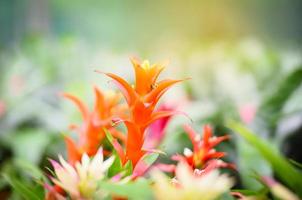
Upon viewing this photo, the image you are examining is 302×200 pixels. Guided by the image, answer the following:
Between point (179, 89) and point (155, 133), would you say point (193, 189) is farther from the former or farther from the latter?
point (179, 89)

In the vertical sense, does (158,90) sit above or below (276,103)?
above

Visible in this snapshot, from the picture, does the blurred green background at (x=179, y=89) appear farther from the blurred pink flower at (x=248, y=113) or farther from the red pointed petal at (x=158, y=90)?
the red pointed petal at (x=158, y=90)

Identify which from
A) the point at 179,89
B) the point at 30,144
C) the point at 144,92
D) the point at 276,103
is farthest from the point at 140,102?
the point at 179,89

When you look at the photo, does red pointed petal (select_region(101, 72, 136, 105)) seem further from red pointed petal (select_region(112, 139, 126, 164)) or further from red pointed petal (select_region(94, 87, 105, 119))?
red pointed petal (select_region(94, 87, 105, 119))

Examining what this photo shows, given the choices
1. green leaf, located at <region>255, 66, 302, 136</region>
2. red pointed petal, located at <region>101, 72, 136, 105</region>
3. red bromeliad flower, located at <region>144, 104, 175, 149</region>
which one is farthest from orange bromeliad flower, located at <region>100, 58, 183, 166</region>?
green leaf, located at <region>255, 66, 302, 136</region>

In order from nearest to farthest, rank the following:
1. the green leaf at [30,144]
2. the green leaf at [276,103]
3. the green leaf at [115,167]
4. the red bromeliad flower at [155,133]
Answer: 1. the green leaf at [115,167]
2. the red bromeliad flower at [155,133]
3. the green leaf at [276,103]
4. the green leaf at [30,144]

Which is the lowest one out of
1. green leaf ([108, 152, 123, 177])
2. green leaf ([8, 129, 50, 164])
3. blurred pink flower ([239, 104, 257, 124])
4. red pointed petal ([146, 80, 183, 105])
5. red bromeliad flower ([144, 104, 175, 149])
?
blurred pink flower ([239, 104, 257, 124])

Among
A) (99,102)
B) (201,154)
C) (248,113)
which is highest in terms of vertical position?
(99,102)

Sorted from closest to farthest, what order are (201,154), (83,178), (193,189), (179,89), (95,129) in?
(193,189)
(83,178)
(201,154)
(95,129)
(179,89)

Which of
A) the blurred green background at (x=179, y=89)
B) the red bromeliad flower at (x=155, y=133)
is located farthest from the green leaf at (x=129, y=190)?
the red bromeliad flower at (x=155, y=133)

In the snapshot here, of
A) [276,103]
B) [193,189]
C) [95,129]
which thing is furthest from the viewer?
[276,103]
